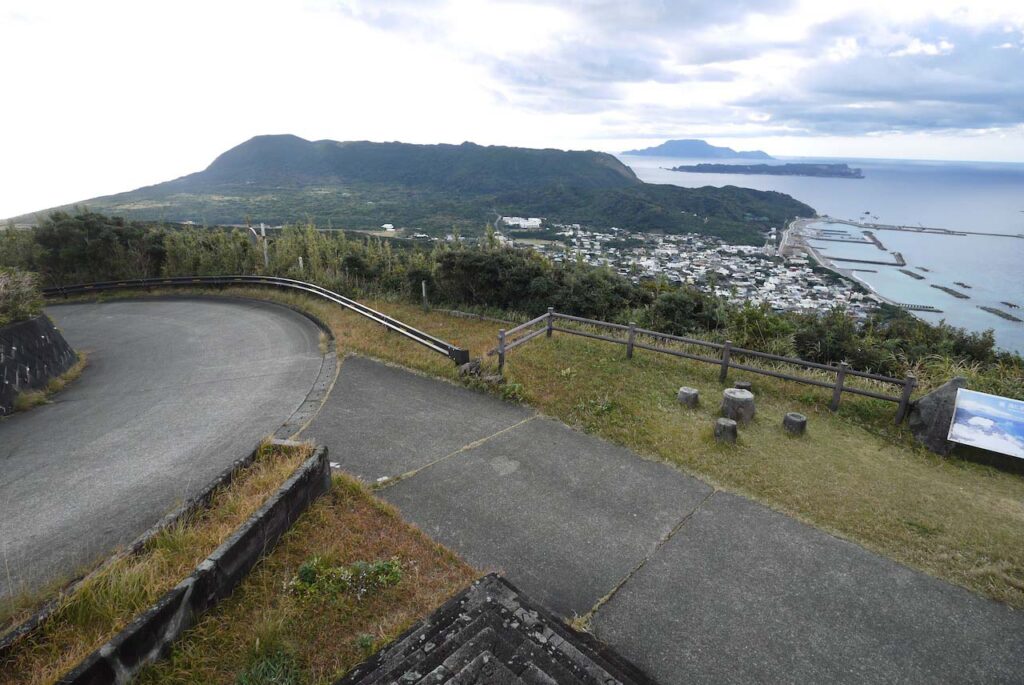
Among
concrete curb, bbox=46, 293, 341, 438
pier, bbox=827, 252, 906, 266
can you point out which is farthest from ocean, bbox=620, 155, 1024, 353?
concrete curb, bbox=46, 293, 341, 438

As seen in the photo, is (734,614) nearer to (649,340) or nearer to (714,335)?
(649,340)

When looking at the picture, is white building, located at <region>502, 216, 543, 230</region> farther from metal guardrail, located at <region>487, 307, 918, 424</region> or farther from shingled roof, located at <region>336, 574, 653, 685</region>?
shingled roof, located at <region>336, 574, 653, 685</region>

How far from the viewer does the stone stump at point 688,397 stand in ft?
25.2

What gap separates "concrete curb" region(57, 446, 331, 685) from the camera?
2.77 meters

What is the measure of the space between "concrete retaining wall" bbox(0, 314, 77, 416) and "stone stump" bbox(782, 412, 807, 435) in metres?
13.0

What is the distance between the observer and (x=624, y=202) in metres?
88.4

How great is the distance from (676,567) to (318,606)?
3212 millimetres

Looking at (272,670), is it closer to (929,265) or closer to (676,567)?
(676,567)

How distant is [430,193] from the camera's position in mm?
123688

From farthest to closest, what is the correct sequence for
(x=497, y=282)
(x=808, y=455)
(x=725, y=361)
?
(x=497, y=282), (x=725, y=361), (x=808, y=455)

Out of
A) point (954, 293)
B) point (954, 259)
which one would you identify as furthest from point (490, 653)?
point (954, 259)

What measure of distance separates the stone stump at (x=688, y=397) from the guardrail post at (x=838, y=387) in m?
2.24

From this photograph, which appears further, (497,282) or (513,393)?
(497,282)

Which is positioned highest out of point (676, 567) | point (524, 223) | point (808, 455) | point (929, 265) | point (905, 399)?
point (905, 399)
